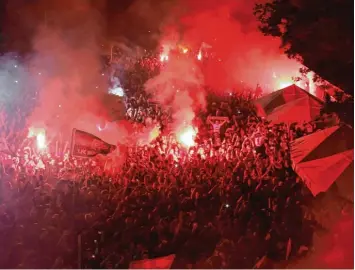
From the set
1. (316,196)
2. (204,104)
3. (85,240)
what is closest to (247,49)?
(204,104)

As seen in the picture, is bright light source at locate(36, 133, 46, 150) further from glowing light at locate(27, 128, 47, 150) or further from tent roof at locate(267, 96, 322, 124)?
tent roof at locate(267, 96, 322, 124)

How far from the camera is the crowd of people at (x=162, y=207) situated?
5062 millimetres

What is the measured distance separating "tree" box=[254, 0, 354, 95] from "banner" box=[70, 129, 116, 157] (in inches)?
111

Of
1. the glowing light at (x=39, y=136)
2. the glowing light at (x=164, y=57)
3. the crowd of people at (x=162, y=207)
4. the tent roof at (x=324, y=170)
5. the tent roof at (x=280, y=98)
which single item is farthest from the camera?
the glowing light at (x=164, y=57)

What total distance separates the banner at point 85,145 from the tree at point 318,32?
2.81 m

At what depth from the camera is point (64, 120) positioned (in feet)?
31.3

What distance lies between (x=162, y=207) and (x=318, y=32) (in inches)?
114

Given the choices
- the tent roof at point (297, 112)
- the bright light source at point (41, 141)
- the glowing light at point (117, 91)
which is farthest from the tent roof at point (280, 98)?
the glowing light at point (117, 91)

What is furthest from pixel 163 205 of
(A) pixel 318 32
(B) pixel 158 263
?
(A) pixel 318 32

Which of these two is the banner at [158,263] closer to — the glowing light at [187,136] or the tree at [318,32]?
the glowing light at [187,136]

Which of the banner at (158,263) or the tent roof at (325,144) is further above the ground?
the tent roof at (325,144)

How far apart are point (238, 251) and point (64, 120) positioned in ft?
18.7

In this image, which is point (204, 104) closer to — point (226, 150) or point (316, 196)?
point (226, 150)

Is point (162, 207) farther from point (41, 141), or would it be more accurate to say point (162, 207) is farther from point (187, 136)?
point (41, 141)
